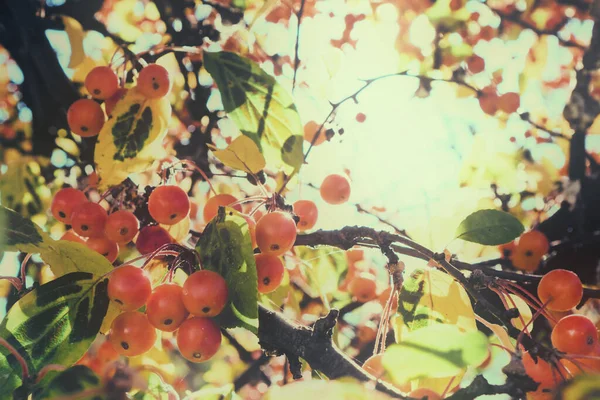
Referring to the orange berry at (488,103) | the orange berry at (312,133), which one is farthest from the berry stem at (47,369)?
the orange berry at (488,103)

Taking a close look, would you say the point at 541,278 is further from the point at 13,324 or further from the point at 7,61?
the point at 7,61

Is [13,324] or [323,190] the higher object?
[323,190]

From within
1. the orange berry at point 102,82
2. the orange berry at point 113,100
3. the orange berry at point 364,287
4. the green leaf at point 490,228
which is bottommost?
the orange berry at point 364,287

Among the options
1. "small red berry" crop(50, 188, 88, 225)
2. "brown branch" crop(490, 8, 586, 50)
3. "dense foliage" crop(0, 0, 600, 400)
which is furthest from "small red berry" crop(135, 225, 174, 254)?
"brown branch" crop(490, 8, 586, 50)

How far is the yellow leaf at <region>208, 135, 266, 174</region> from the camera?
604 millimetres

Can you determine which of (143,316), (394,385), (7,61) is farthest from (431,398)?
(7,61)

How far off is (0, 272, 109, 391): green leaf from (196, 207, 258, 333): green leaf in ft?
0.46

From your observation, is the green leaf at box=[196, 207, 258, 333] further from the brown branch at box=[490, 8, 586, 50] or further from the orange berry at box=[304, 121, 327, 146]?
the brown branch at box=[490, 8, 586, 50]

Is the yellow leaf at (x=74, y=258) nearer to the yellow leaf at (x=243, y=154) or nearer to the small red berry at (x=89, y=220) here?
the small red berry at (x=89, y=220)

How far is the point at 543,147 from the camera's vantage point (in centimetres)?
73

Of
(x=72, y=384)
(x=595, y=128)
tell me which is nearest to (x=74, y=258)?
(x=72, y=384)

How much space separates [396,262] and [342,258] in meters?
0.29

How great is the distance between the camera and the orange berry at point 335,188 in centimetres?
70

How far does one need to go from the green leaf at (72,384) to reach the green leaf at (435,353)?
0.31m
